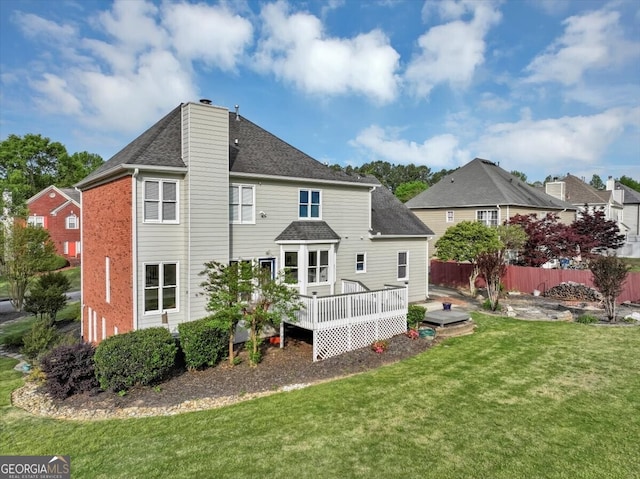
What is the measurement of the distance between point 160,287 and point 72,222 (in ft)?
127

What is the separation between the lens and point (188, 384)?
10828 mm

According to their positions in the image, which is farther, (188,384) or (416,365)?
(416,365)

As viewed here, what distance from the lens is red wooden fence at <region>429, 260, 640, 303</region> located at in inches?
799

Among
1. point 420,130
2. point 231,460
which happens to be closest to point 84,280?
point 231,460

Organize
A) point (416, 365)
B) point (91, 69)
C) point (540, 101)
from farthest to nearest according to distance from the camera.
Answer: point (540, 101) < point (91, 69) < point (416, 365)

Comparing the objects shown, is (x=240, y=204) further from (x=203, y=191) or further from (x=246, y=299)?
(x=246, y=299)

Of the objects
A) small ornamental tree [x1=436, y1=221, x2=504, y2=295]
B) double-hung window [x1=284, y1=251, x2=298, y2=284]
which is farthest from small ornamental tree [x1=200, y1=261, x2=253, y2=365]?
small ornamental tree [x1=436, y1=221, x2=504, y2=295]

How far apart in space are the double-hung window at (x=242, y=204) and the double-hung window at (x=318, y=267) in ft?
9.49

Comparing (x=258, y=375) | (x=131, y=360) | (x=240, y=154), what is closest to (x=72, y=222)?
(x=240, y=154)

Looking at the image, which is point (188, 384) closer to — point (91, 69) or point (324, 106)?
point (91, 69)

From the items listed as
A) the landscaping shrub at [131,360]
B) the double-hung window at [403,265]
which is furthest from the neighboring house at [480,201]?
the landscaping shrub at [131,360]

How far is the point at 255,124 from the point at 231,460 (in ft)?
45.8

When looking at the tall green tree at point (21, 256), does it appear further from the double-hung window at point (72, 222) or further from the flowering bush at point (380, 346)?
the flowering bush at point (380, 346)

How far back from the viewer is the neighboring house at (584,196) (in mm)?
40844
